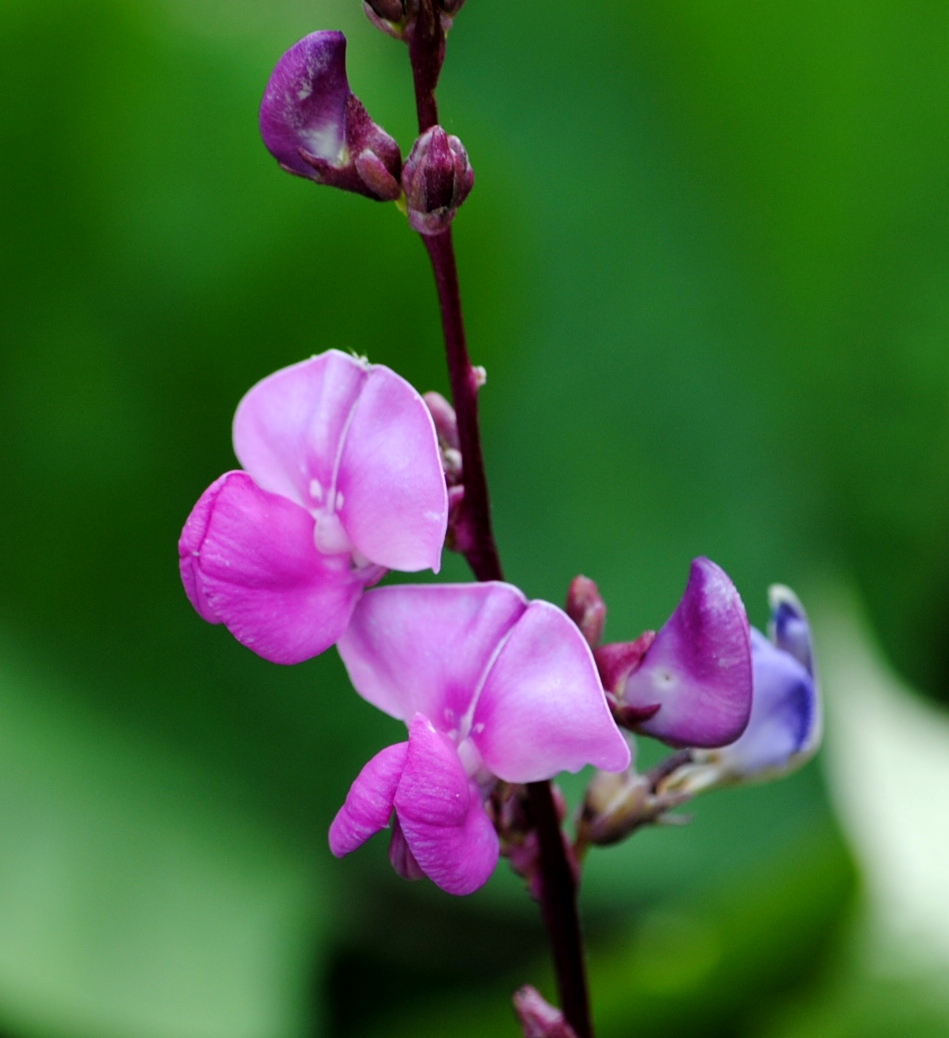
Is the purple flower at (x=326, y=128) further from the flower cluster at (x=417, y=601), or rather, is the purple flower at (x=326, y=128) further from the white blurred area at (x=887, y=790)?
the white blurred area at (x=887, y=790)

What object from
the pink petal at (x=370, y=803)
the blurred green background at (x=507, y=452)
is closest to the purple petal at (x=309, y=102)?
the pink petal at (x=370, y=803)

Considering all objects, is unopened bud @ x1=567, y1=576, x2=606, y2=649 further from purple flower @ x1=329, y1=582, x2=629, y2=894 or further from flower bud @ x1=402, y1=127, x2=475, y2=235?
flower bud @ x1=402, y1=127, x2=475, y2=235

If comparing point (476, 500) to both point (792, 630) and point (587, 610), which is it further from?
point (792, 630)

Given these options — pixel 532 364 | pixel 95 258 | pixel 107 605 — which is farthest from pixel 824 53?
pixel 107 605

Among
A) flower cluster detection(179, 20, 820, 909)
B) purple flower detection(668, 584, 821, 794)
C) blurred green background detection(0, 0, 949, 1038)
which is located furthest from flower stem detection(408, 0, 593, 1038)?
blurred green background detection(0, 0, 949, 1038)

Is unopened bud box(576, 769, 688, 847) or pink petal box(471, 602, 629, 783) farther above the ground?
pink petal box(471, 602, 629, 783)

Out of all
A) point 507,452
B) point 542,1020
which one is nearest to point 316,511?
point 542,1020
